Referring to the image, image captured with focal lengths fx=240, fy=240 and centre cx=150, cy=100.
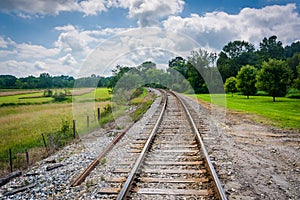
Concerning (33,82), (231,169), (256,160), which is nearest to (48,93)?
(33,82)

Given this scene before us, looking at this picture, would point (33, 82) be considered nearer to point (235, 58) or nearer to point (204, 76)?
point (204, 76)

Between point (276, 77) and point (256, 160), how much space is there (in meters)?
20.3

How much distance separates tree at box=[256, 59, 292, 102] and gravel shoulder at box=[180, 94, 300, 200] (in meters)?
15.6

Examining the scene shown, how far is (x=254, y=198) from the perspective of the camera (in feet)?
12.2

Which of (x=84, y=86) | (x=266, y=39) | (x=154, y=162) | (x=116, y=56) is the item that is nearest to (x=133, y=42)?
(x=116, y=56)

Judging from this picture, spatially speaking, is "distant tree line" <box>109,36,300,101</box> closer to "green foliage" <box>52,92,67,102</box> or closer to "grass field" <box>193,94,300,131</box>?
"grass field" <box>193,94,300,131</box>

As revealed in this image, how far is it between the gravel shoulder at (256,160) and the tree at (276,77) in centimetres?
1562

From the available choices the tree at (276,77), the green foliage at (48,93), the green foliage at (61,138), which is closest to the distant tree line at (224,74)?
the tree at (276,77)

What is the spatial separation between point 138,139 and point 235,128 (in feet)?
13.3

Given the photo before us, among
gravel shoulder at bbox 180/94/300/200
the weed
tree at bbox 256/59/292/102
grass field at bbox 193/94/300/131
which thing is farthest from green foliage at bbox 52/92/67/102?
the weed

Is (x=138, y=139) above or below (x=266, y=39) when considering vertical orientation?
below

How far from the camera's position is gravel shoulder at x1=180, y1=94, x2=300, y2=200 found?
404 cm

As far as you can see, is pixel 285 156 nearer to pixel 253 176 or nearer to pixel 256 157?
pixel 256 157

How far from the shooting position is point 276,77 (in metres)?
23.1
